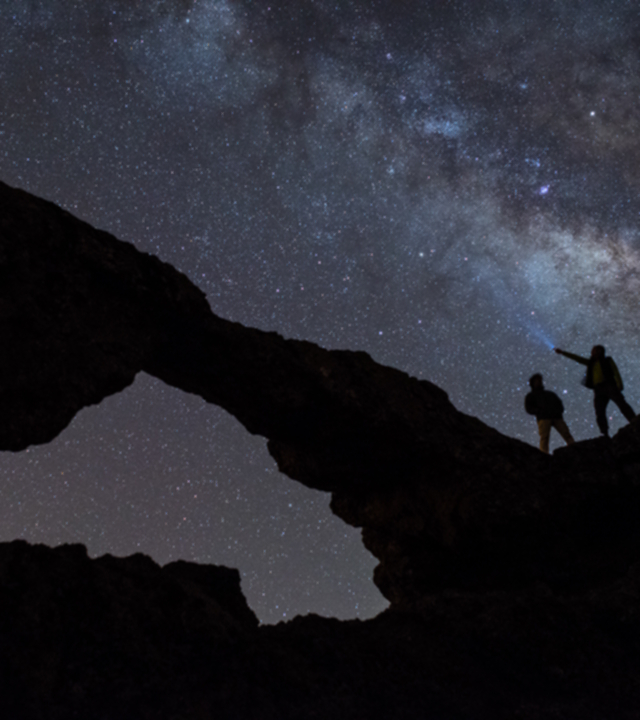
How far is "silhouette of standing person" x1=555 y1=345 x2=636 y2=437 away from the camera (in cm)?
1013

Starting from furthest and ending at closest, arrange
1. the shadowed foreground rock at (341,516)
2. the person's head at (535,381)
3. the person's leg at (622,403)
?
the person's head at (535,381) < the person's leg at (622,403) < the shadowed foreground rock at (341,516)

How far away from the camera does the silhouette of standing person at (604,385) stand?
10.1 metres

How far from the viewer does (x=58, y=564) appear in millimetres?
5781

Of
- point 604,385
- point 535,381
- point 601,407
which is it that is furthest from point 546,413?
point 604,385

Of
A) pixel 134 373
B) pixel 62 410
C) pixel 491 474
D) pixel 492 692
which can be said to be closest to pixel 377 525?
pixel 491 474

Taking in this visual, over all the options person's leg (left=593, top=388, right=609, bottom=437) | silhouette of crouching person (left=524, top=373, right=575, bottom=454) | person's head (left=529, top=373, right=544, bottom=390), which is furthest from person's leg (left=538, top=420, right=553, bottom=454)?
person's leg (left=593, top=388, right=609, bottom=437)

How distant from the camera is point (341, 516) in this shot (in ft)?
34.6

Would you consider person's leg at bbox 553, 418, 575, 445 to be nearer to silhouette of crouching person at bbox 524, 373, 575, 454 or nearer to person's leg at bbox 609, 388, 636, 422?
silhouette of crouching person at bbox 524, 373, 575, 454

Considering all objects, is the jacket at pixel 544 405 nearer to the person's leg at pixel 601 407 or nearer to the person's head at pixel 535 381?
the person's head at pixel 535 381

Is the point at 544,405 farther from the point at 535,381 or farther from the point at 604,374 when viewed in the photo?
the point at 604,374

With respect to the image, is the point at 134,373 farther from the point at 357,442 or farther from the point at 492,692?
the point at 492,692

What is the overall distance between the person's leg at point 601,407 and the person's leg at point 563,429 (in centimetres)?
72

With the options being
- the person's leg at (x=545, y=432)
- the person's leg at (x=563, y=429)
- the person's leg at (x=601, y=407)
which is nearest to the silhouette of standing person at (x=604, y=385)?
the person's leg at (x=601, y=407)

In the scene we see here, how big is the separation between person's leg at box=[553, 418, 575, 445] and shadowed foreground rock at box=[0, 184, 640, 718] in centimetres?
132
